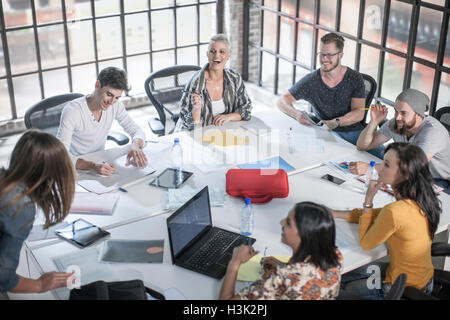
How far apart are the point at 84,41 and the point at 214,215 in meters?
3.27

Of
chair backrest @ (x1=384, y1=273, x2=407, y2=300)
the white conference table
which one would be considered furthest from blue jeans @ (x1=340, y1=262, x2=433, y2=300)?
chair backrest @ (x1=384, y1=273, x2=407, y2=300)

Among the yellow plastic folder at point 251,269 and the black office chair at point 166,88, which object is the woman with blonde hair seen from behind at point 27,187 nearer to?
the yellow plastic folder at point 251,269

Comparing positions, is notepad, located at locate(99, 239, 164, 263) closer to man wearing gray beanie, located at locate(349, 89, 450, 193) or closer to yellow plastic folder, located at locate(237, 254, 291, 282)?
yellow plastic folder, located at locate(237, 254, 291, 282)

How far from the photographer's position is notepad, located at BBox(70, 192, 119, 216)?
3.26 m

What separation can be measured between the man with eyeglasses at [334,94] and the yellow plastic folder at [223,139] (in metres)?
0.58

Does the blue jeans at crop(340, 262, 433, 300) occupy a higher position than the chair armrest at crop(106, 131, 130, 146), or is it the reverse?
the chair armrest at crop(106, 131, 130, 146)

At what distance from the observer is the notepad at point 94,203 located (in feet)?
10.7

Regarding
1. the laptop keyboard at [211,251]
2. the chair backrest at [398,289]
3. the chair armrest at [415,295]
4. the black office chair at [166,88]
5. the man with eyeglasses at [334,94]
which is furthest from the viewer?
the black office chair at [166,88]

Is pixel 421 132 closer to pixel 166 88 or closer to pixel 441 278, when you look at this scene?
pixel 441 278

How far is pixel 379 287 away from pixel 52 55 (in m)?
4.25

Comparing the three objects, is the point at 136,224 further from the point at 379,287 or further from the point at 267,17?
the point at 267,17

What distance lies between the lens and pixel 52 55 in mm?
5902

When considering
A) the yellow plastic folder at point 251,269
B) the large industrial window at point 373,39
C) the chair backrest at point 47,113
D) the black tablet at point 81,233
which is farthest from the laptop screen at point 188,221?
the large industrial window at point 373,39

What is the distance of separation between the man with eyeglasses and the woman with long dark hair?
6.93 feet
